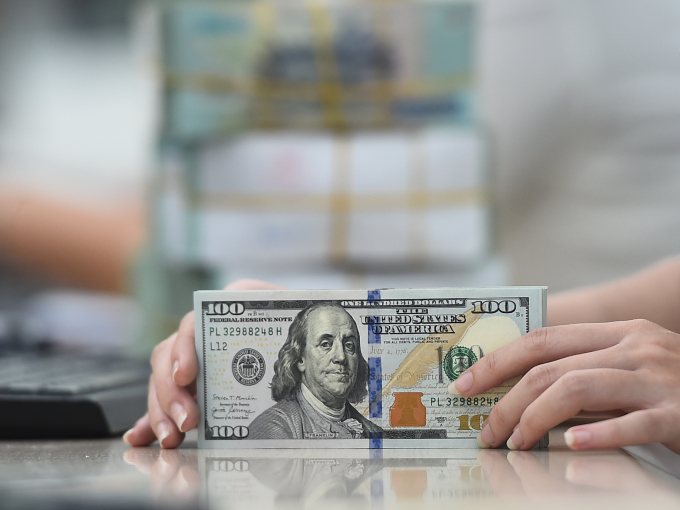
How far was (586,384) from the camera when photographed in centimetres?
46

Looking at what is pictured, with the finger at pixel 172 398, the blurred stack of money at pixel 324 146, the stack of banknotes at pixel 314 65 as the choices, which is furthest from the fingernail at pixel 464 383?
the stack of banknotes at pixel 314 65

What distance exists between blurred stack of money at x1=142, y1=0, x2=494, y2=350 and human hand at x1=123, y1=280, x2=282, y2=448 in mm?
570

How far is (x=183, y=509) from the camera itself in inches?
13.2

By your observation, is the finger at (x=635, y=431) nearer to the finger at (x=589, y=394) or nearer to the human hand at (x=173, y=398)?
the finger at (x=589, y=394)

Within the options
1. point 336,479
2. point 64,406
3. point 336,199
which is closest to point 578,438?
point 336,479

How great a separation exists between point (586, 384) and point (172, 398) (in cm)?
33

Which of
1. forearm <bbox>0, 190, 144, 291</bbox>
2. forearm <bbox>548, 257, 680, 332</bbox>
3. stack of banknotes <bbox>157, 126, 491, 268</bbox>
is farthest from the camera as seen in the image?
forearm <bbox>0, 190, 144, 291</bbox>

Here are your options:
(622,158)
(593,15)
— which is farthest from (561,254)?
(593,15)

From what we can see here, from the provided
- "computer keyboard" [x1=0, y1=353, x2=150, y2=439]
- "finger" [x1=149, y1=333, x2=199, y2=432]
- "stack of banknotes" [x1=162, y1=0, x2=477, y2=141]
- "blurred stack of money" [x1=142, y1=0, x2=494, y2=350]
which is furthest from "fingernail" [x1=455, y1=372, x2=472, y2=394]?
"stack of banknotes" [x1=162, y1=0, x2=477, y2=141]

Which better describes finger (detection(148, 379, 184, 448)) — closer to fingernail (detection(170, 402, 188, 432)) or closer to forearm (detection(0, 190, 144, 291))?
fingernail (detection(170, 402, 188, 432))

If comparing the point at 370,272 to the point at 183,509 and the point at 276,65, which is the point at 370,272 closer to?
the point at 276,65

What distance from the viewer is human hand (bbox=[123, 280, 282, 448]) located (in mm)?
543

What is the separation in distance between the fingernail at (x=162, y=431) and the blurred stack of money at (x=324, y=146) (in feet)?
2.01

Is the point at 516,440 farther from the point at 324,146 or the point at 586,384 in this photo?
the point at 324,146
